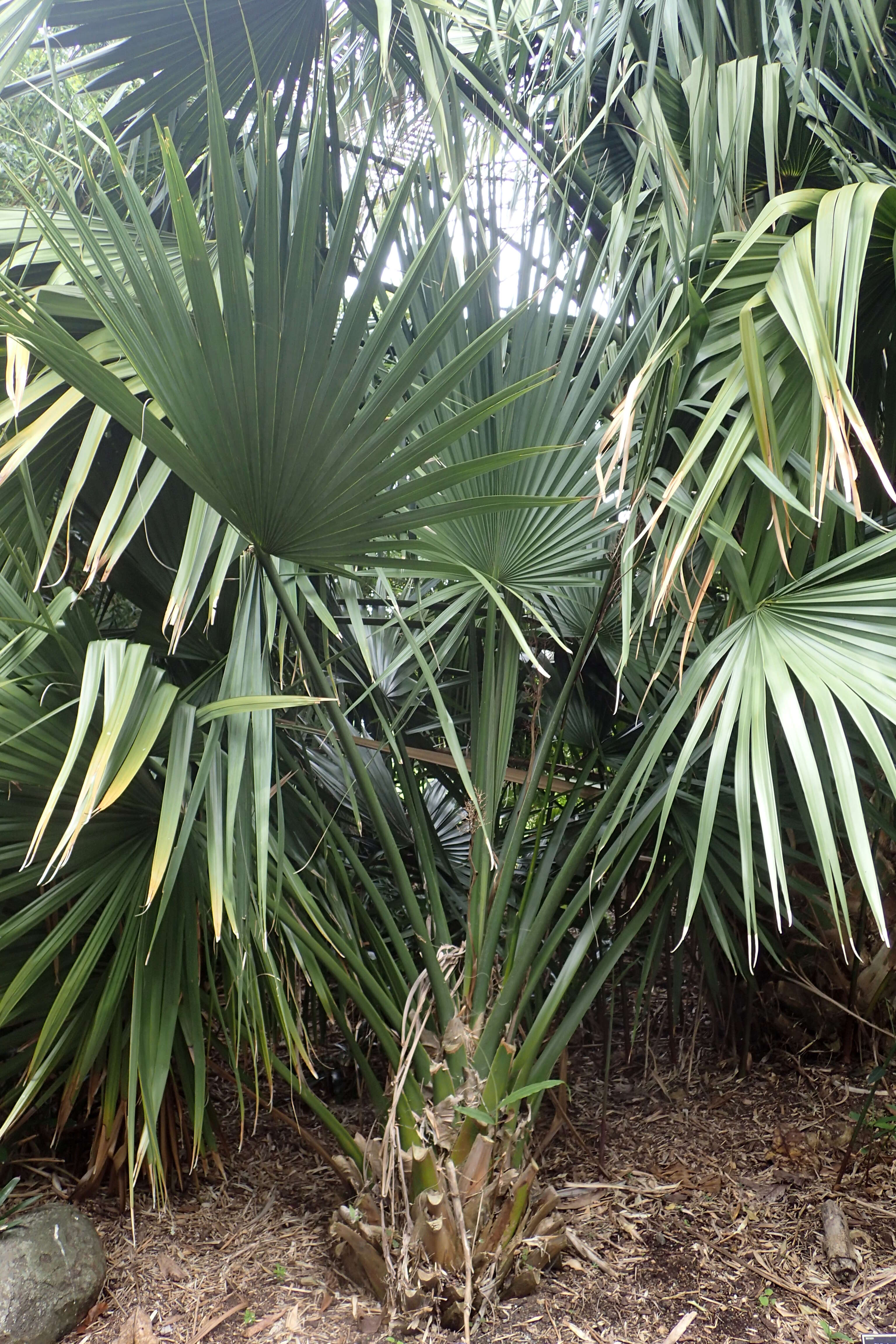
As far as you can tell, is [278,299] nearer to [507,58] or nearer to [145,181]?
[507,58]

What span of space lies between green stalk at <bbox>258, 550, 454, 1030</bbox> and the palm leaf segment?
14 cm

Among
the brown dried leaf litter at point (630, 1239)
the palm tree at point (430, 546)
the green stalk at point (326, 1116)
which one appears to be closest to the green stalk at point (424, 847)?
the palm tree at point (430, 546)

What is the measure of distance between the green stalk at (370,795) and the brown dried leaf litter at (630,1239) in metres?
0.55

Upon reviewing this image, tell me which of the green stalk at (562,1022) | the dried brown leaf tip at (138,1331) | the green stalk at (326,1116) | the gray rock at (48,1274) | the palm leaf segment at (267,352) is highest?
the palm leaf segment at (267,352)

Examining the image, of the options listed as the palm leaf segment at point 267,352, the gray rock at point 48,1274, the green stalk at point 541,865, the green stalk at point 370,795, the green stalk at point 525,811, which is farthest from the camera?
the green stalk at point 541,865

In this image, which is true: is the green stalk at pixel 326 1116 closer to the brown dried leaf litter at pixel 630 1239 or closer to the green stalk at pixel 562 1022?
the brown dried leaf litter at pixel 630 1239

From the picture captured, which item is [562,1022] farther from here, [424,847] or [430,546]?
[430,546]

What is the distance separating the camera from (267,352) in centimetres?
105

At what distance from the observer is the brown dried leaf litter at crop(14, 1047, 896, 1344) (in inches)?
59.9

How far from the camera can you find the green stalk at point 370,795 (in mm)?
1293

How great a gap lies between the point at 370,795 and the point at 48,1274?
1.02 meters

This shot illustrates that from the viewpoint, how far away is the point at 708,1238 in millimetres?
1762

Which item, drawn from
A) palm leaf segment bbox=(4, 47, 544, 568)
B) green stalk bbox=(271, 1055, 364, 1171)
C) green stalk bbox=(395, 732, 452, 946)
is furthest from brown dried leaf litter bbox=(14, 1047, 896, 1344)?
palm leaf segment bbox=(4, 47, 544, 568)

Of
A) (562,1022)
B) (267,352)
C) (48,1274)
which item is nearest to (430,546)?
(267,352)
